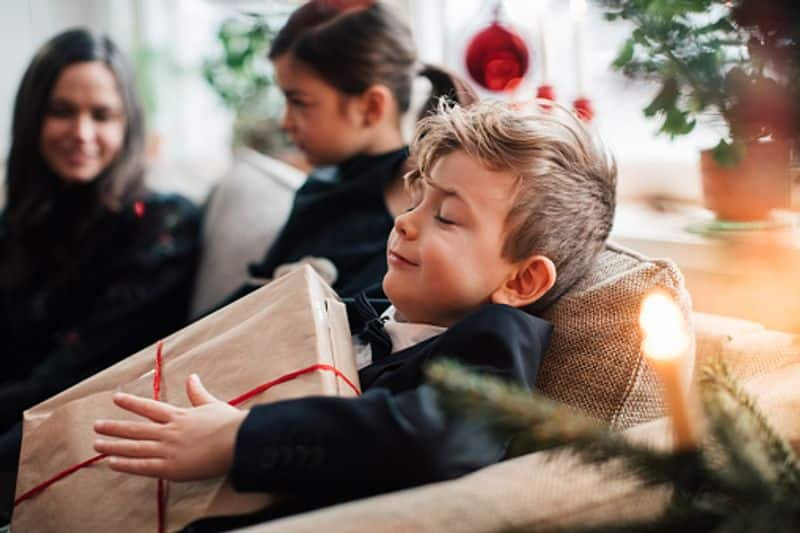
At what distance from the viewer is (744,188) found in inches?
51.1

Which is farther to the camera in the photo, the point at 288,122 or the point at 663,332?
the point at 288,122

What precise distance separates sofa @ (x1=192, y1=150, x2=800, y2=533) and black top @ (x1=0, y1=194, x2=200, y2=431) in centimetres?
119

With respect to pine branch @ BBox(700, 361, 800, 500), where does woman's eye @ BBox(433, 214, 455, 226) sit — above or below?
above

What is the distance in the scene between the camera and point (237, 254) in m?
1.94

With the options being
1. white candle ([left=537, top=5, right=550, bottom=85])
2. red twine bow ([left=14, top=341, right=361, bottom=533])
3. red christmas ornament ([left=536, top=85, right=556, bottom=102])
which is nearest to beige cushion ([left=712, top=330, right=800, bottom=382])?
red twine bow ([left=14, top=341, right=361, bottom=533])

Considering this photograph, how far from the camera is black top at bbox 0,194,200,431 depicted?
1.97 m

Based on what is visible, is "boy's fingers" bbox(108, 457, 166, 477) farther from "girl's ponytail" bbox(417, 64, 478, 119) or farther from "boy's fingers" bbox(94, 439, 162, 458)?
"girl's ponytail" bbox(417, 64, 478, 119)

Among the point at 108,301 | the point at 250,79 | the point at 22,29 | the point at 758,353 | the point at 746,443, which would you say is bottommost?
the point at 108,301

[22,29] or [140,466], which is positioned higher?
[22,29]

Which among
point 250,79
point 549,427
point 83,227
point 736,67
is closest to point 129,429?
point 549,427

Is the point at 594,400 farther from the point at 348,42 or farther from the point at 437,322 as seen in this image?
the point at 348,42

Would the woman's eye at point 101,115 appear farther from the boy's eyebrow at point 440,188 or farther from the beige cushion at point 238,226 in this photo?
the boy's eyebrow at point 440,188

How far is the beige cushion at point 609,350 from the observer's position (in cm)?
101

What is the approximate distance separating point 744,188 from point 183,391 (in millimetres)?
837
